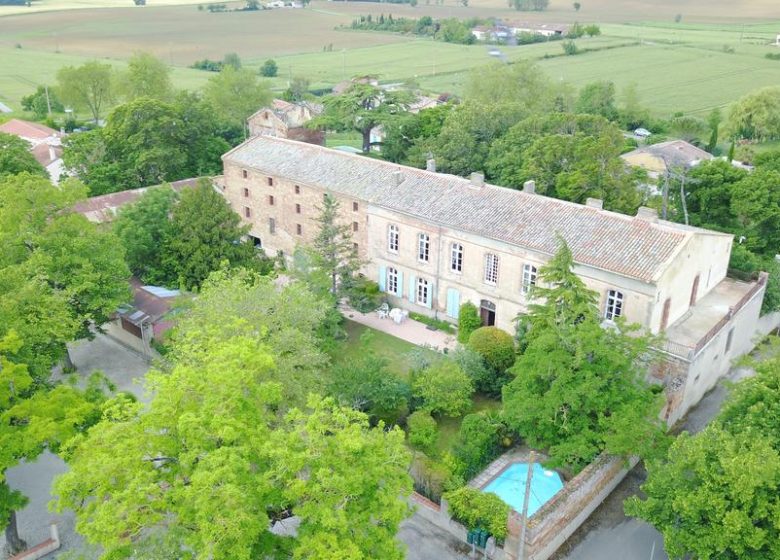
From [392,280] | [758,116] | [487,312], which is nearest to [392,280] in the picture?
[392,280]

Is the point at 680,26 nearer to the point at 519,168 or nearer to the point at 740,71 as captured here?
the point at 740,71

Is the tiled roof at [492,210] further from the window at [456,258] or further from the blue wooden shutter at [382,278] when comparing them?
the blue wooden shutter at [382,278]

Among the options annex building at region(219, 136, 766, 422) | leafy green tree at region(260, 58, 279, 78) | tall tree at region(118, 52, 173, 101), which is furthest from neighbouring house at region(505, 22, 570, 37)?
annex building at region(219, 136, 766, 422)

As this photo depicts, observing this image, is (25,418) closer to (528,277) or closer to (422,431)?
(422,431)

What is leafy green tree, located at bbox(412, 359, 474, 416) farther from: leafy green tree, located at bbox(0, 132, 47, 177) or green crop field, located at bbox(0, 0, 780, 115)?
green crop field, located at bbox(0, 0, 780, 115)

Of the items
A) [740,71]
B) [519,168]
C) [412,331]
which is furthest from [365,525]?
[740,71]

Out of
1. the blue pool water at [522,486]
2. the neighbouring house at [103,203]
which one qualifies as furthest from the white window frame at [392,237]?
the blue pool water at [522,486]
